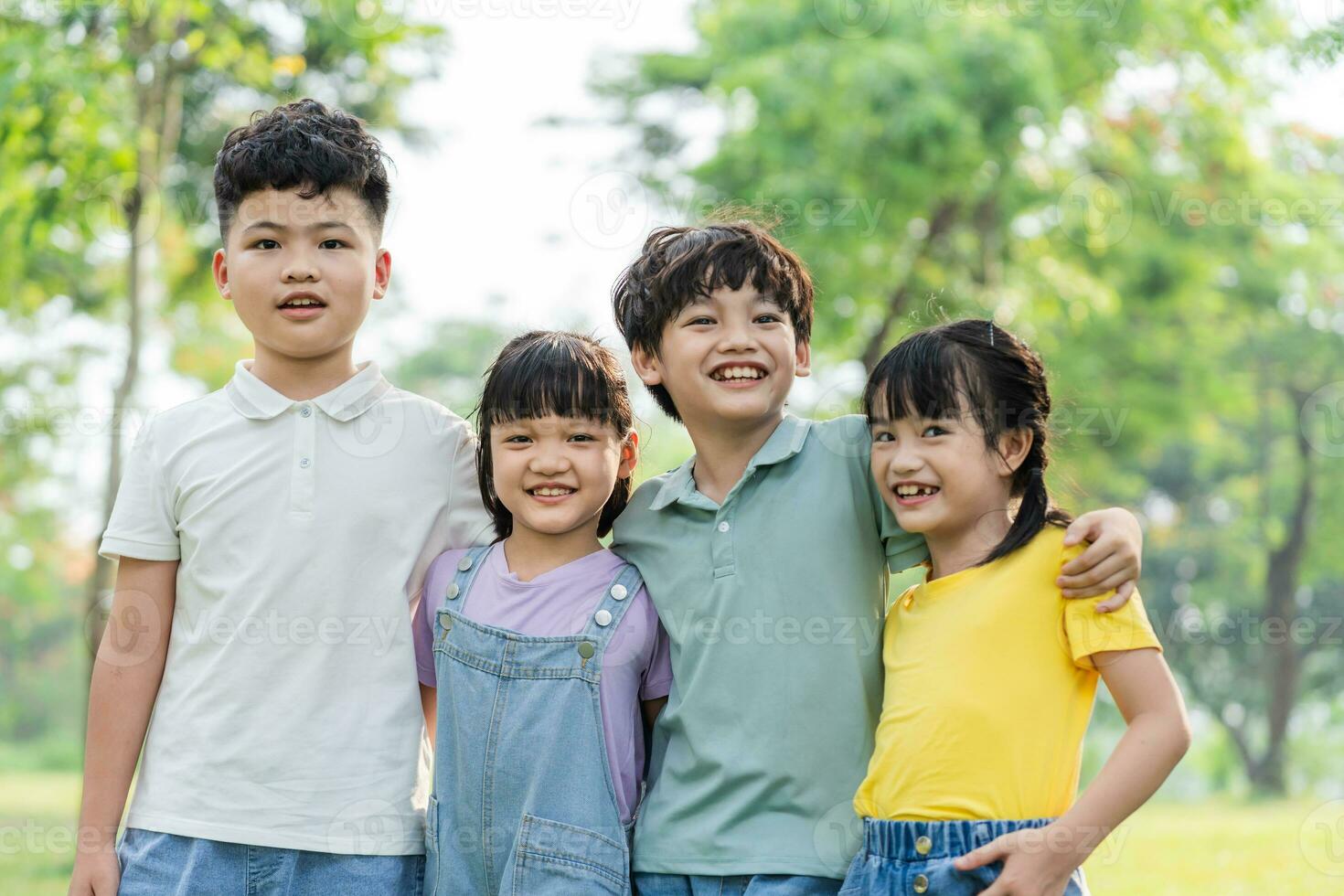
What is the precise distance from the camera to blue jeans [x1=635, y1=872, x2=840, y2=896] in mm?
2201

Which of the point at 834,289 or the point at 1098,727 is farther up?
the point at 834,289

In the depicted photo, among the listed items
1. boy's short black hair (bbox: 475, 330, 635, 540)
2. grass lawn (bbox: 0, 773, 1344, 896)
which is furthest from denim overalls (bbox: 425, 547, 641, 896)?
grass lawn (bbox: 0, 773, 1344, 896)

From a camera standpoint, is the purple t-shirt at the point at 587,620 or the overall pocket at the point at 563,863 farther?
the purple t-shirt at the point at 587,620

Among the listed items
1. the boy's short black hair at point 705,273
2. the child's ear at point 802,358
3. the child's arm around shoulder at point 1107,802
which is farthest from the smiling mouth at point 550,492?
the child's arm around shoulder at point 1107,802

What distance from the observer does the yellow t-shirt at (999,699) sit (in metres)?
2.14

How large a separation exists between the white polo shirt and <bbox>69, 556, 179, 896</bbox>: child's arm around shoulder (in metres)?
0.03

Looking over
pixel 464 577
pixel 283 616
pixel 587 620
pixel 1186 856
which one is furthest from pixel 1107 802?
pixel 1186 856

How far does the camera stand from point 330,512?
2.45 metres

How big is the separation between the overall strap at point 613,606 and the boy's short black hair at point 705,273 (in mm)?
377

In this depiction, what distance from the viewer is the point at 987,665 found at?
2201 mm

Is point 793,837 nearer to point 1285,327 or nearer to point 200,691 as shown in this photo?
point 200,691

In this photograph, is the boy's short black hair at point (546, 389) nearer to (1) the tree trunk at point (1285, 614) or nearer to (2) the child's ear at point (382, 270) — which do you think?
(2) the child's ear at point (382, 270)

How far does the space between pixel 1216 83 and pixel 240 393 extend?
12.5 meters

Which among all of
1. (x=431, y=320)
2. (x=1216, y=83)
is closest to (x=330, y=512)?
(x=1216, y=83)
